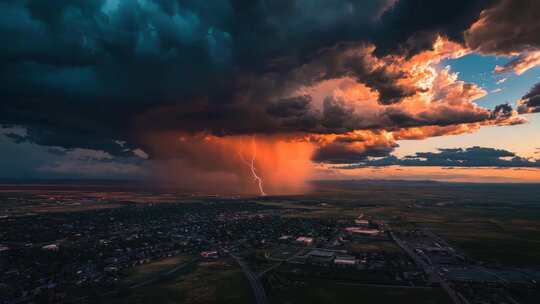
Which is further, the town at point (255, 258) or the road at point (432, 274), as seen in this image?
the town at point (255, 258)

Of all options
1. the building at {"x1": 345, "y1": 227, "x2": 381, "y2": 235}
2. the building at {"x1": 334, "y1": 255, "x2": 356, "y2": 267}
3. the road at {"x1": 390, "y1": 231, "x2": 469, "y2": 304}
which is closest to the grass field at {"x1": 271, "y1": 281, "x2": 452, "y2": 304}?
the road at {"x1": 390, "y1": 231, "x2": 469, "y2": 304}

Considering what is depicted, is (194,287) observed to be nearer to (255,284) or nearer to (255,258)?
(255,284)

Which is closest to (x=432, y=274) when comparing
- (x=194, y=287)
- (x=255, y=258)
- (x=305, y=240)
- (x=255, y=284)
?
(x=255, y=284)

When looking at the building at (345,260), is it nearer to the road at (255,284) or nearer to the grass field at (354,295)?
the grass field at (354,295)

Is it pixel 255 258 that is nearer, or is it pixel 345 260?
pixel 345 260

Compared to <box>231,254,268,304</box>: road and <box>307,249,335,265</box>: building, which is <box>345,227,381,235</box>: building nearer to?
<box>307,249,335,265</box>: building

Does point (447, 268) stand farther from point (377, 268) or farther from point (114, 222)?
point (114, 222)

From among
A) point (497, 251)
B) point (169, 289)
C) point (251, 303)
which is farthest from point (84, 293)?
point (497, 251)

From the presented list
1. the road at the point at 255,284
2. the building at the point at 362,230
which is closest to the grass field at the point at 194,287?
the road at the point at 255,284
